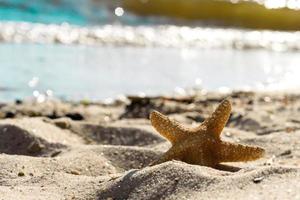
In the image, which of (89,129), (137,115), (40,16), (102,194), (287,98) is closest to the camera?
(102,194)

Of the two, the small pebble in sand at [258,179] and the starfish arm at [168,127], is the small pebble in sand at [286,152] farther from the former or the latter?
the small pebble in sand at [258,179]

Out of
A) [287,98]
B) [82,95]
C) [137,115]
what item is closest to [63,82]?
[82,95]

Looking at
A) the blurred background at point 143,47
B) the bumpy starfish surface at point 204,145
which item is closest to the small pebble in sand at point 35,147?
the bumpy starfish surface at point 204,145

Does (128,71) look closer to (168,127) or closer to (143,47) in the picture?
(143,47)

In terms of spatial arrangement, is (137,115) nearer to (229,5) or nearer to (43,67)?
(43,67)

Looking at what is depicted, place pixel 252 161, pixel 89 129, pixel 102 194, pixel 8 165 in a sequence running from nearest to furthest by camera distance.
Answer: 1. pixel 102 194
2. pixel 8 165
3. pixel 252 161
4. pixel 89 129

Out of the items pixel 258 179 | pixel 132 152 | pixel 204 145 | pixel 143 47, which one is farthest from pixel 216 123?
pixel 143 47

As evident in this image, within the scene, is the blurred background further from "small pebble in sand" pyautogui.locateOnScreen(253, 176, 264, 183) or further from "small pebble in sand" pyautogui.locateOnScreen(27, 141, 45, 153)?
"small pebble in sand" pyautogui.locateOnScreen(253, 176, 264, 183)
